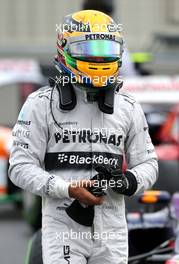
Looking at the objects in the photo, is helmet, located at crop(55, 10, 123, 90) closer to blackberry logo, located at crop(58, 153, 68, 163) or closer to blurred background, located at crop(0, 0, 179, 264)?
blackberry logo, located at crop(58, 153, 68, 163)

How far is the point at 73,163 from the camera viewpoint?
16.6 feet

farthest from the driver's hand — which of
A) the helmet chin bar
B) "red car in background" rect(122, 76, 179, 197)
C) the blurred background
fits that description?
"red car in background" rect(122, 76, 179, 197)

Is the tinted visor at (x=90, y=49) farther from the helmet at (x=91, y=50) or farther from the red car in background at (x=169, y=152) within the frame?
the red car in background at (x=169, y=152)

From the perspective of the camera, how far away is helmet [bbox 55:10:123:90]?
16.8ft

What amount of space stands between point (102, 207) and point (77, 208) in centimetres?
14

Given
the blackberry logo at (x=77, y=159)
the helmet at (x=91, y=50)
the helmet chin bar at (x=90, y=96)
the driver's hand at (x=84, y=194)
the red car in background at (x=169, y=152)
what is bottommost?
the red car in background at (x=169, y=152)

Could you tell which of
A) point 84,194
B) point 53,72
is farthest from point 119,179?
point 53,72

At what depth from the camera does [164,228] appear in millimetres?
7840

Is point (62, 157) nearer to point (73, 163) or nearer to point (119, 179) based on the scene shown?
point (73, 163)

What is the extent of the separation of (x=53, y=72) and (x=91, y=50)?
14.5 metres

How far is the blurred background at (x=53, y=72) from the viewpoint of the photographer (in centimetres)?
1094

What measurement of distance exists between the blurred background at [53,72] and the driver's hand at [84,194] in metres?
3.15

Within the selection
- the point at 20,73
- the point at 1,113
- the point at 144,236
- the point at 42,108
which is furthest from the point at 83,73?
the point at 1,113

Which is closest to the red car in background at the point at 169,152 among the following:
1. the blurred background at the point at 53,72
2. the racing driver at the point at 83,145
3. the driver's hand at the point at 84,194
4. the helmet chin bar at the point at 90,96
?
the blurred background at the point at 53,72
